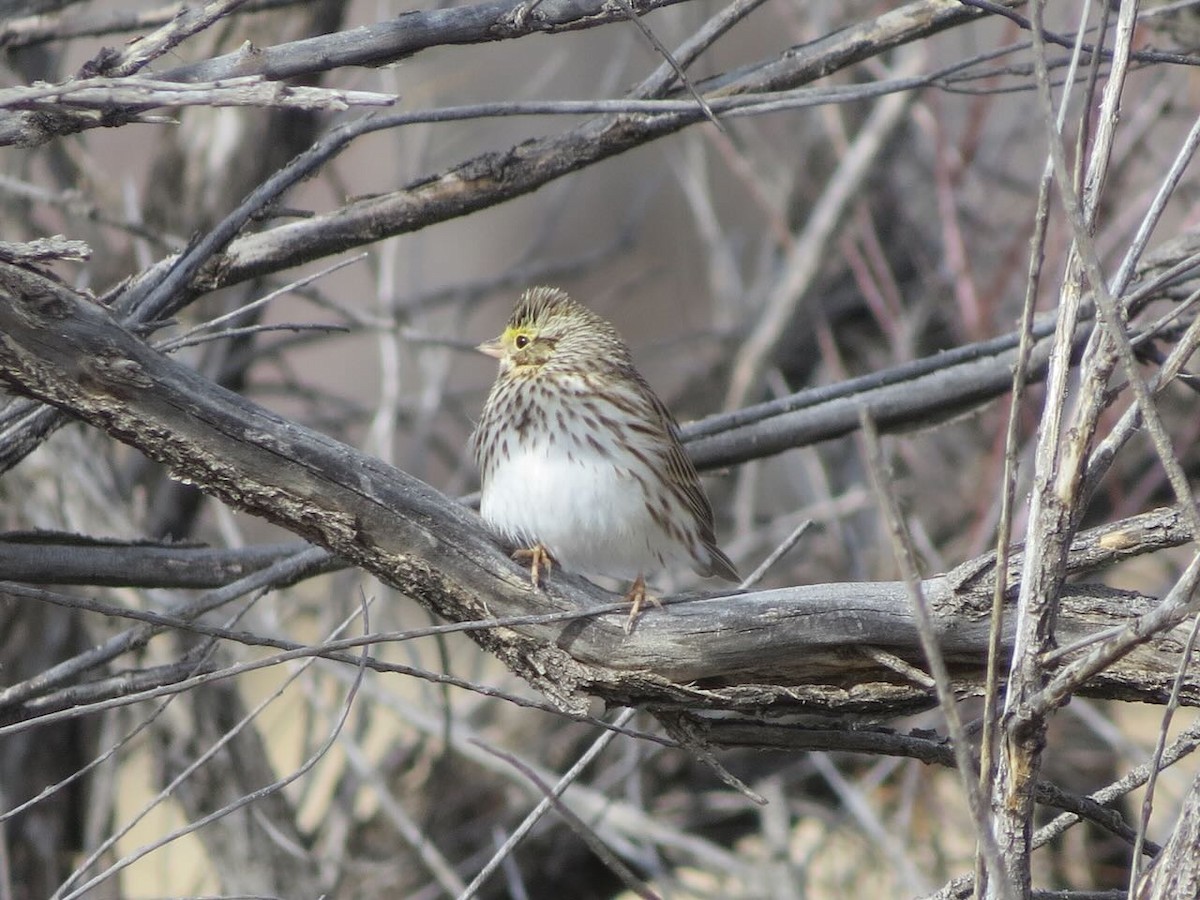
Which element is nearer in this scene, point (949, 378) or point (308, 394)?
point (949, 378)

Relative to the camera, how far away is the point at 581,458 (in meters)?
4.02

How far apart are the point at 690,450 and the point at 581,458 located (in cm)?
39

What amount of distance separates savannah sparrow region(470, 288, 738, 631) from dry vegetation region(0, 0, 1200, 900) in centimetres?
30

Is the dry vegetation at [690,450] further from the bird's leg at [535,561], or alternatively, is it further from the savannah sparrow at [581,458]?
the savannah sparrow at [581,458]

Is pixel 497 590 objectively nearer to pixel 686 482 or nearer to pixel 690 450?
pixel 690 450

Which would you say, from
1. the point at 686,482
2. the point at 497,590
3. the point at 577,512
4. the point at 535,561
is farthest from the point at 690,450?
the point at 497,590

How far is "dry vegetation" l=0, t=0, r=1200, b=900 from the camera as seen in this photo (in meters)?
2.12

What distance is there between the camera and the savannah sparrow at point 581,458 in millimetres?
3826

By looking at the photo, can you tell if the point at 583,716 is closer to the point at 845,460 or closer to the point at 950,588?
the point at 950,588

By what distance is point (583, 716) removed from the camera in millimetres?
2369

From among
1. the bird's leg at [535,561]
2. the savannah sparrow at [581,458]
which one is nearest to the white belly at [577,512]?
the savannah sparrow at [581,458]

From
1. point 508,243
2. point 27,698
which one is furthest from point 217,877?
point 508,243

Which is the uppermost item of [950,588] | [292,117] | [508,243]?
[508,243]

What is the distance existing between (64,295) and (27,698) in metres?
1.07
